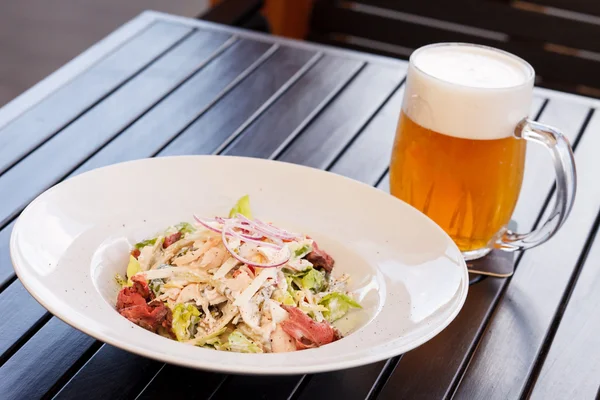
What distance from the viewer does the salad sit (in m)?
0.92

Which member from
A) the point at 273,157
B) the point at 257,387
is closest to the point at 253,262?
the point at 257,387

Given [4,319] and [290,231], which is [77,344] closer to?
[4,319]

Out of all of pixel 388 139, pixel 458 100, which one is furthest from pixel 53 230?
pixel 388 139

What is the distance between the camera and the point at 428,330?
89 cm

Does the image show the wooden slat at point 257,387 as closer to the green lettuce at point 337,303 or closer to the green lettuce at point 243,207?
the green lettuce at point 337,303

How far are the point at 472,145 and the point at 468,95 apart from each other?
0.07 meters

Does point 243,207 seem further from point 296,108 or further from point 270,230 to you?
point 296,108

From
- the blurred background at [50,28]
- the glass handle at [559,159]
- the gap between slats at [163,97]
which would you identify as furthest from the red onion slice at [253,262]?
the blurred background at [50,28]

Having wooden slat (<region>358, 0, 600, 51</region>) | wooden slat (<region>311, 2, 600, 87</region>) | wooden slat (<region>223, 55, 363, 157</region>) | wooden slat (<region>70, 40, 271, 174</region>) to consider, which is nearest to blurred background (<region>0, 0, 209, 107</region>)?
wooden slat (<region>311, 2, 600, 87</region>)

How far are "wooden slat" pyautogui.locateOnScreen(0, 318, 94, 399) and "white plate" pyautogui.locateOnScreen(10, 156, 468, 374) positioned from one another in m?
0.07

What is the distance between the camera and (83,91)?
1.64 metres

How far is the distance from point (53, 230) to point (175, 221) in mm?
181

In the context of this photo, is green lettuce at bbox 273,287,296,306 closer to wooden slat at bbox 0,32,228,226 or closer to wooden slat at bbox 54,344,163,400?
wooden slat at bbox 54,344,163,400

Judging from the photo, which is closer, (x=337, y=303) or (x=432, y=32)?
(x=337, y=303)
